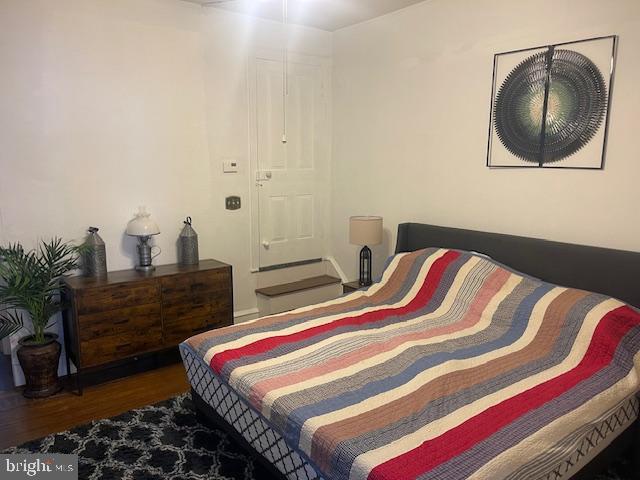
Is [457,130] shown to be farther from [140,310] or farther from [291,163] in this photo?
[140,310]

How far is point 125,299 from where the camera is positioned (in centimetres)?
290

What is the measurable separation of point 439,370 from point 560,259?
112 centimetres

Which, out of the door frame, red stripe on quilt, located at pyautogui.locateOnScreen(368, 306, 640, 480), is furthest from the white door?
red stripe on quilt, located at pyautogui.locateOnScreen(368, 306, 640, 480)

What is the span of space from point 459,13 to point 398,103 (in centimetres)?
74

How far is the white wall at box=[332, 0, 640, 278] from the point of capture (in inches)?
96.2

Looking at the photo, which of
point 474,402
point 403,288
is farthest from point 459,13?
point 474,402

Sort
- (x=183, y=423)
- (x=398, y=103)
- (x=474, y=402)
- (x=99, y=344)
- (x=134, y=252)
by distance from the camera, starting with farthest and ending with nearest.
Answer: (x=398, y=103) → (x=134, y=252) → (x=99, y=344) → (x=183, y=423) → (x=474, y=402)

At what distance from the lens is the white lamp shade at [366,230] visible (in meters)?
3.47

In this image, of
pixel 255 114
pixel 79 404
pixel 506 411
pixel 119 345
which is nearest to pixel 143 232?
pixel 119 345

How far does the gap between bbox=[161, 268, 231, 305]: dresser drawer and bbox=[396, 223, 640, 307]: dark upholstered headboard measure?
150 cm

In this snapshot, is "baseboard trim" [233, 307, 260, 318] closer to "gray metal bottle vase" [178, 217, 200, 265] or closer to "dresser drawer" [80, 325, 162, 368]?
"gray metal bottle vase" [178, 217, 200, 265]

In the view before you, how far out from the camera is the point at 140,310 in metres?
2.96

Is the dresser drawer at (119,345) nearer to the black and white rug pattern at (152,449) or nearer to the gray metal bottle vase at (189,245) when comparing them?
the black and white rug pattern at (152,449)

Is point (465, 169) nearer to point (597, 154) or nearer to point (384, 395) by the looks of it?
point (597, 154)
